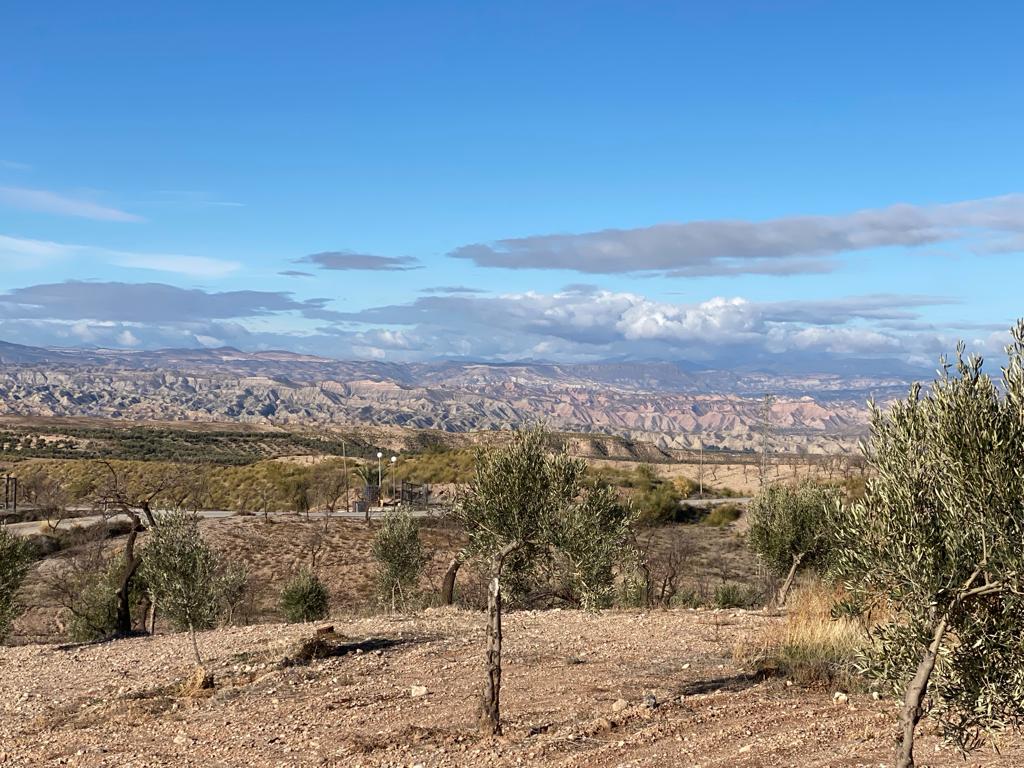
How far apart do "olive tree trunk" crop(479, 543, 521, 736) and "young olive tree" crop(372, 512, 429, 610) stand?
20974 mm

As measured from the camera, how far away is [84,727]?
59.3 feet

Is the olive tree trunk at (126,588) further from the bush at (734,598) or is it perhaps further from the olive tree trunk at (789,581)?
the bush at (734,598)

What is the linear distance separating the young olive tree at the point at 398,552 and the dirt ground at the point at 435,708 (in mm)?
10436

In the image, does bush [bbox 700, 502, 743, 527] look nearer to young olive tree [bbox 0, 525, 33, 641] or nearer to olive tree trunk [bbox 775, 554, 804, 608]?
olive tree trunk [bbox 775, 554, 804, 608]

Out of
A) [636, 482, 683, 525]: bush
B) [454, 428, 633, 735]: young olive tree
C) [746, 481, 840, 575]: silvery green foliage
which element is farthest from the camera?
[636, 482, 683, 525]: bush

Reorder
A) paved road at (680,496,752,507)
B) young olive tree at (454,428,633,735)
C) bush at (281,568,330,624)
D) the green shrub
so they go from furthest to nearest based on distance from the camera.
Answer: paved road at (680,496,752,507)
bush at (281,568,330,624)
the green shrub
young olive tree at (454,428,633,735)

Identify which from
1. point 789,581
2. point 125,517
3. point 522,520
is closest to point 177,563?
point 522,520

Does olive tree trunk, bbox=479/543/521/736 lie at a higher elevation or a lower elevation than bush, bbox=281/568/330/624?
higher

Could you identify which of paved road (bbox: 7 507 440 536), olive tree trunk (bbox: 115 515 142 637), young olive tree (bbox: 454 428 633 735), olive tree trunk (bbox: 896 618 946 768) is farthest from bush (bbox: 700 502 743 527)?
olive tree trunk (bbox: 896 618 946 768)

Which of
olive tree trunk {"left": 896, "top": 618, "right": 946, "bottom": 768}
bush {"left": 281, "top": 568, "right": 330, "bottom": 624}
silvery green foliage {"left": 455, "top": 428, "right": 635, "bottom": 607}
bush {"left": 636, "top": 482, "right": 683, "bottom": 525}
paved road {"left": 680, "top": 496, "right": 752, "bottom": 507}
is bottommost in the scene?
paved road {"left": 680, "top": 496, "right": 752, "bottom": 507}

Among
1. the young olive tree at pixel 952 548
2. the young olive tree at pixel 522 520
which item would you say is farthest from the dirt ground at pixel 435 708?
the young olive tree at pixel 952 548

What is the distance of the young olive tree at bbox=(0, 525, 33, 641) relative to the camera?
2905 cm

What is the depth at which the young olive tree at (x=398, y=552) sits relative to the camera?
3700cm

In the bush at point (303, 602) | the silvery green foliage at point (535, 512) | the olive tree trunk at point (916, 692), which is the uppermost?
the silvery green foliage at point (535, 512)
